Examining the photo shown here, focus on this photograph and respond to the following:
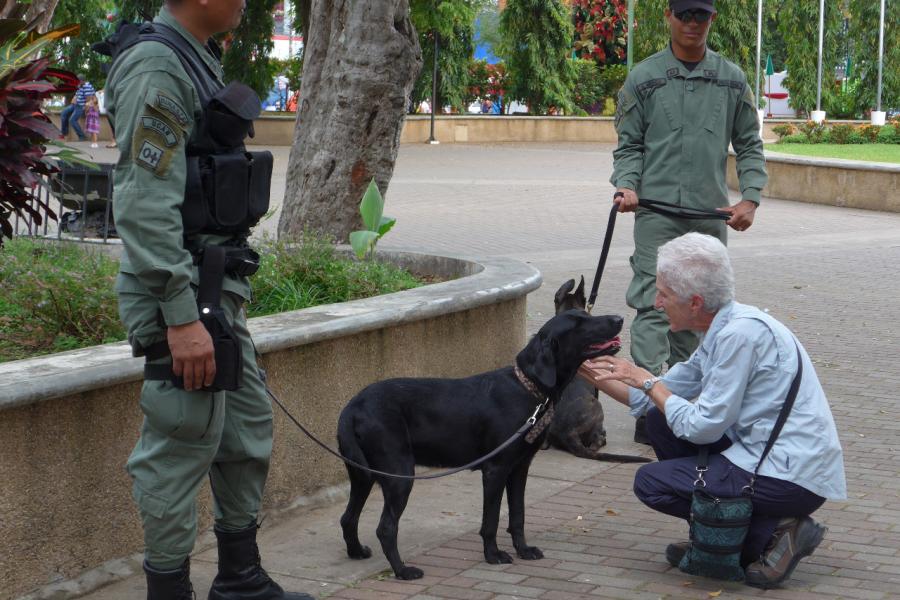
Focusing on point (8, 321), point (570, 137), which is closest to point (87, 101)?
point (570, 137)

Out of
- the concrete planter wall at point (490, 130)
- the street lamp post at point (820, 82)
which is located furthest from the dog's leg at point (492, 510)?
the street lamp post at point (820, 82)

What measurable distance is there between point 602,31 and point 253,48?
47.1 ft

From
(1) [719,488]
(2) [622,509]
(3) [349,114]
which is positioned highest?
(3) [349,114]

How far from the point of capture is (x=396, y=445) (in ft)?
14.6

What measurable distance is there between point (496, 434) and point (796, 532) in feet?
3.58

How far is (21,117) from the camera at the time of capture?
19.1 ft

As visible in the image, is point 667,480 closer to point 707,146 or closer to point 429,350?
point 429,350

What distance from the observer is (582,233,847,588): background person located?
4254 millimetres

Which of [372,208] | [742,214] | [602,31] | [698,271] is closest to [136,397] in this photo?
[698,271]

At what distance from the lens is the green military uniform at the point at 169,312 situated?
3377 mm

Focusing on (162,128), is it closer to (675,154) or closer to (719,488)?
(719,488)

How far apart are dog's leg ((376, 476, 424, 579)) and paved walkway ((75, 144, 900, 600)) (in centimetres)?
4

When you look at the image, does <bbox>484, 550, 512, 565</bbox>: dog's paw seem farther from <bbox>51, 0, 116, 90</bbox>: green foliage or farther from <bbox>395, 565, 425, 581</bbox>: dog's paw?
<bbox>51, 0, 116, 90</bbox>: green foliage

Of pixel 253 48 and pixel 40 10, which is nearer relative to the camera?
pixel 40 10
